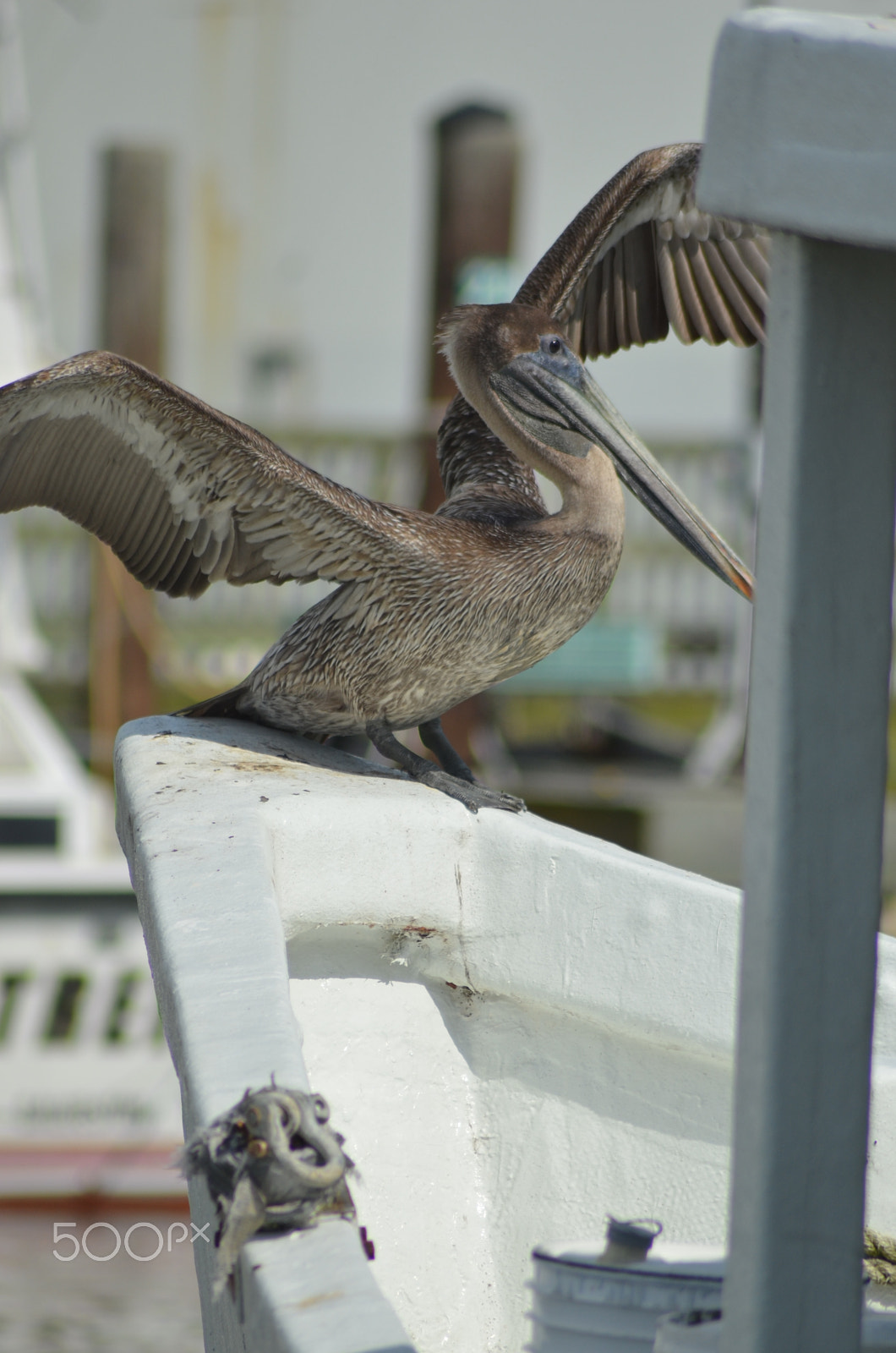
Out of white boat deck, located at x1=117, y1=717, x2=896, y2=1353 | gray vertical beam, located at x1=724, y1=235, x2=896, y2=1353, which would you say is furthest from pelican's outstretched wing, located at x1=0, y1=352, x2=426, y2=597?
gray vertical beam, located at x1=724, y1=235, x2=896, y2=1353

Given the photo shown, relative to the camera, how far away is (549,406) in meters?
2.64

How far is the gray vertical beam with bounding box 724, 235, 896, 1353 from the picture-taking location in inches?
32.5

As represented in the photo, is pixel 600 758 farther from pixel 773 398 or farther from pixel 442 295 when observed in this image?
pixel 773 398

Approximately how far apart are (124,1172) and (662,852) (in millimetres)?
3463

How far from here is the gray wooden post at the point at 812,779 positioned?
0.82m

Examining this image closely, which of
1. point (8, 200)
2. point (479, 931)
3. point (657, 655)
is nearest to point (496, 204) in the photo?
point (8, 200)

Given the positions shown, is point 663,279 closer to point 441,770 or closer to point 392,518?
point 392,518

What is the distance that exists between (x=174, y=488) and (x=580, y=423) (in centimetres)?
72

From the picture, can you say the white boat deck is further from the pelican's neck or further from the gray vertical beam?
the gray vertical beam

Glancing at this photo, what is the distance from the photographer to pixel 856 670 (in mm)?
847

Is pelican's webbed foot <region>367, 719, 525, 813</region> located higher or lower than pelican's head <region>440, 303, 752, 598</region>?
lower

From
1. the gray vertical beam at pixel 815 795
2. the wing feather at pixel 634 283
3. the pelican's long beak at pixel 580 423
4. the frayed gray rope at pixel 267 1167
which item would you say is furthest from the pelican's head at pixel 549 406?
the gray vertical beam at pixel 815 795

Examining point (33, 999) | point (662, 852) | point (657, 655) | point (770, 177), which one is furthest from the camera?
point (657, 655)

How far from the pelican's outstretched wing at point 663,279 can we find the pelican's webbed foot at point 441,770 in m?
0.85
